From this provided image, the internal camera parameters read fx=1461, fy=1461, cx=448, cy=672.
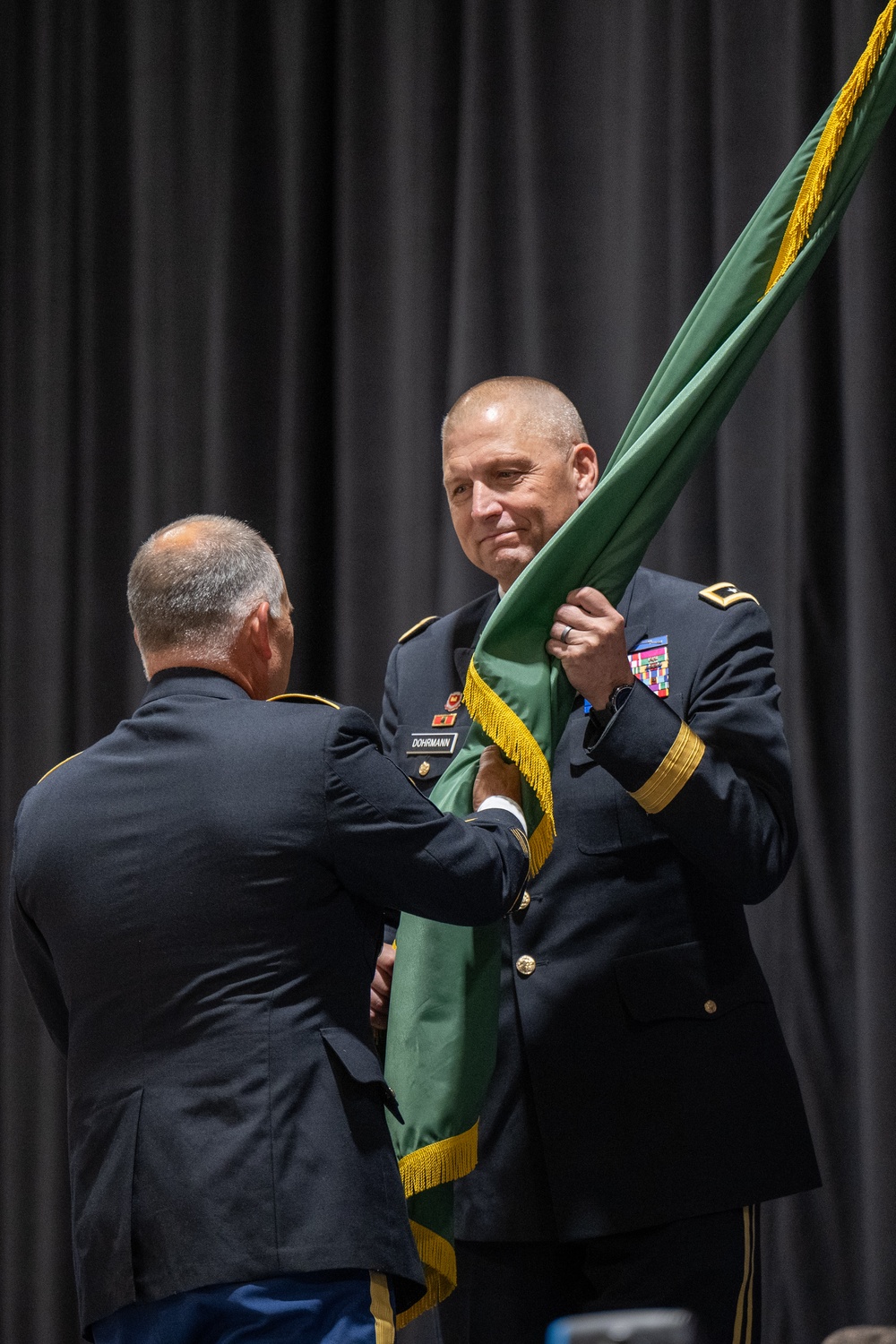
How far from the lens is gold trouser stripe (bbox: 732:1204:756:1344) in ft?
5.71

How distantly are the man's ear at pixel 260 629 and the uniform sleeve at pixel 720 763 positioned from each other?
40 cm

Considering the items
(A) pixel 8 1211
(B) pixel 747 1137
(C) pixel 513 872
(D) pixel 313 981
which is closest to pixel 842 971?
(B) pixel 747 1137

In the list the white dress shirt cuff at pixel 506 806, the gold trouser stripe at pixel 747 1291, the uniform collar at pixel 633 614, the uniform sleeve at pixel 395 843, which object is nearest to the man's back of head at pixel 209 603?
the uniform sleeve at pixel 395 843

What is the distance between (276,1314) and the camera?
1.43 m

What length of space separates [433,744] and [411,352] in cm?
119

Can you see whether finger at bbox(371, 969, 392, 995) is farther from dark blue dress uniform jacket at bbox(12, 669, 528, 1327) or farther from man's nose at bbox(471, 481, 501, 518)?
man's nose at bbox(471, 481, 501, 518)

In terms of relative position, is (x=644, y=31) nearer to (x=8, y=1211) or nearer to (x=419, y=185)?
(x=419, y=185)

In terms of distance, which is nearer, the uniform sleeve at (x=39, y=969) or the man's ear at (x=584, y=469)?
the uniform sleeve at (x=39, y=969)

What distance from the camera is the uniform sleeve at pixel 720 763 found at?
1.69 metres

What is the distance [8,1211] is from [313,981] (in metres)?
2.09

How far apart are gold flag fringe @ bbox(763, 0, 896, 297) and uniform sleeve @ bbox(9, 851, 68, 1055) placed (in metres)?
1.18

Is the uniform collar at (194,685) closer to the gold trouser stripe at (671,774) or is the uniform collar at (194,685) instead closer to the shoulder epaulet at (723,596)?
the gold trouser stripe at (671,774)

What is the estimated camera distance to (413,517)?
2975mm

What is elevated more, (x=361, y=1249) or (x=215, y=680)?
(x=215, y=680)
